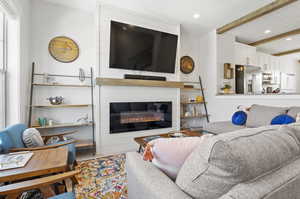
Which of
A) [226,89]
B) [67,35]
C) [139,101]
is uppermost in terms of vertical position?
[67,35]

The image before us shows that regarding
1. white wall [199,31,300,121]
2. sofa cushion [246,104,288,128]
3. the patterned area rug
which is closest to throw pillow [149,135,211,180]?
the patterned area rug

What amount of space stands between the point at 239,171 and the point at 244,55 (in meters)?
4.71

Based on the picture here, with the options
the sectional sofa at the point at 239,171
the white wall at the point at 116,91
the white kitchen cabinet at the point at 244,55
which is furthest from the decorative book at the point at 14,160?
the white kitchen cabinet at the point at 244,55

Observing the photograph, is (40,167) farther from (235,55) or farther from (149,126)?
(235,55)

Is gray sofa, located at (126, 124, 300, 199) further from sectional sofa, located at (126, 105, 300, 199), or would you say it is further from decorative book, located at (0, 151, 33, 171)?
decorative book, located at (0, 151, 33, 171)

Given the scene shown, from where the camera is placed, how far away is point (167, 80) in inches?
135

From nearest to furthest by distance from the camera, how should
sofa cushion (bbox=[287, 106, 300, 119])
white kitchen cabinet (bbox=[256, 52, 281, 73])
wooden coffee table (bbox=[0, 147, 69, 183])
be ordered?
wooden coffee table (bbox=[0, 147, 69, 183]) → sofa cushion (bbox=[287, 106, 300, 119]) → white kitchen cabinet (bbox=[256, 52, 281, 73])

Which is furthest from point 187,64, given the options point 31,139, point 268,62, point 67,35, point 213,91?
point 31,139

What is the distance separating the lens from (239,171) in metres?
0.53

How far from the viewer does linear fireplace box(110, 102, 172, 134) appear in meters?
2.91

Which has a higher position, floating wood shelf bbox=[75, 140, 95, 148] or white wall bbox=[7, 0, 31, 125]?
white wall bbox=[7, 0, 31, 125]

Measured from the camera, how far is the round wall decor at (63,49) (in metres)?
2.72

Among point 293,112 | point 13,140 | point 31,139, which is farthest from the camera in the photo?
point 293,112

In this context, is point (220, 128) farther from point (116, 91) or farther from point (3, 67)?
point (3, 67)
